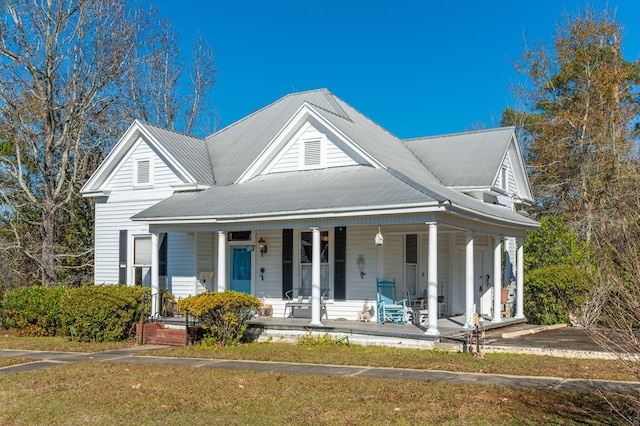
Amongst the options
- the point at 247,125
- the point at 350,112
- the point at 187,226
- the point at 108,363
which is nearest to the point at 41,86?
the point at 247,125

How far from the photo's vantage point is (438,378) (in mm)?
11023

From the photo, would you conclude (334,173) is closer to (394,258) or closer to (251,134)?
(394,258)

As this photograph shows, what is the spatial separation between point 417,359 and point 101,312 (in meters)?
8.76

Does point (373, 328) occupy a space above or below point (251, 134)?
below

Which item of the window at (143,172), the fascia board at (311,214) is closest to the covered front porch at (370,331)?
the fascia board at (311,214)

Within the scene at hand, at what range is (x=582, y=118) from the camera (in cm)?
3183

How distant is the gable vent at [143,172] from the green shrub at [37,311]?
4232 millimetres

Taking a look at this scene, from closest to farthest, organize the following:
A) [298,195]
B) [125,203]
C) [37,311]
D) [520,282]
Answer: [298,195] < [37,311] < [520,282] < [125,203]

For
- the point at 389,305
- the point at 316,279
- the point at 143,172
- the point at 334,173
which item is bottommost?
the point at 389,305

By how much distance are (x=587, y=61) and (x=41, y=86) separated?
2482 centimetres

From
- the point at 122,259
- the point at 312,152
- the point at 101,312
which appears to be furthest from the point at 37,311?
the point at 312,152

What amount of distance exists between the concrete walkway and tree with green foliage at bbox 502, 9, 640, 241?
774 inches

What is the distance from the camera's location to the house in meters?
16.4

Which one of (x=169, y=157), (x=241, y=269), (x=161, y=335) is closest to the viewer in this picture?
(x=161, y=335)
